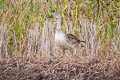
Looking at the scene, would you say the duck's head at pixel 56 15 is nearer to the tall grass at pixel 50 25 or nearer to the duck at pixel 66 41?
the tall grass at pixel 50 25

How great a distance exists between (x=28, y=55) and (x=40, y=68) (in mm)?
895

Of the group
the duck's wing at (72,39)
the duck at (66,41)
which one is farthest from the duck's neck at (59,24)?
the duck's wing at (72,39)

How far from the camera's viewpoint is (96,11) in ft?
29.1

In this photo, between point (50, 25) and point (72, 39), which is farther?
point (50, 25)

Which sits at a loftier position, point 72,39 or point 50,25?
point 50,25

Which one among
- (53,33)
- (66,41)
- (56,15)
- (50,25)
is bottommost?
(66,41)

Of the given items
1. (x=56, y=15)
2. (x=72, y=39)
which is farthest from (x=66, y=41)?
(x=56, y=15)

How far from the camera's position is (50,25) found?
322 inches

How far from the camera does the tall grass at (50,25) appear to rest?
7828 millimetres

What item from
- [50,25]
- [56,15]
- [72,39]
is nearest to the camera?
[72,39]

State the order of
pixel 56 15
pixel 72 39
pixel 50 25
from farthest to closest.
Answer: pixel 56 15
pixel 50 25
pixel 72 39

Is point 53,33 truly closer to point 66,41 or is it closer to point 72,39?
point 66,41

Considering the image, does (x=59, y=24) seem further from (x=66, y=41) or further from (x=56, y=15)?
(x=66, y=41)

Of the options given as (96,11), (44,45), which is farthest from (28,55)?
(96,11)
